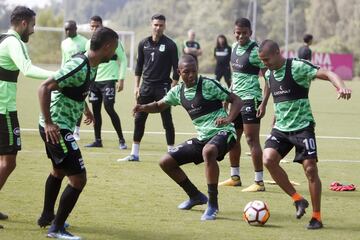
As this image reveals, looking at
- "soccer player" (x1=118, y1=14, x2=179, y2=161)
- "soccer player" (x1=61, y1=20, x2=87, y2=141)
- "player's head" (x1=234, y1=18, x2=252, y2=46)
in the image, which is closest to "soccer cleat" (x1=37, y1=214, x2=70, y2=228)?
"player's head" (x1=234, y1=18, x2=252, y2=46)

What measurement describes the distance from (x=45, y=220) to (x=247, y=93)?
4.26 m

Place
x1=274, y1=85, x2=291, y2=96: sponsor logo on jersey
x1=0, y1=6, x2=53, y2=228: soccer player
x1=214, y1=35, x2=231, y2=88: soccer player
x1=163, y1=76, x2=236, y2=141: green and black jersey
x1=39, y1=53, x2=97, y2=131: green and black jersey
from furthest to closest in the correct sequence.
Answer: x1=214, y1=35, x2=231, y2=88: soccer player
x1=163, y1=76, x2=236, y2=141: green and black jersey
x1=274, y1=85, x2=291, y2=96: sponsor logo on jersey
x1=0, y1=6, x2=53, y2=228: soccer player
x1=39, y1=53, x2=97, y2=131: green and black jersey

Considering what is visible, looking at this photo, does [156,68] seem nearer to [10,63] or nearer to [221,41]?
[10,63]

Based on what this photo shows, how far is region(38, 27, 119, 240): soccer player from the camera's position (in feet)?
28.2

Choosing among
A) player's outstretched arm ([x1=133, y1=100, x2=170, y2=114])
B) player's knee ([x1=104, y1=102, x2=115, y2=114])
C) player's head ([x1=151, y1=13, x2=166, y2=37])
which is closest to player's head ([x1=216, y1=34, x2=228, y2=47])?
player's knee ([x1=104, y1=102, x2=115, y2=114])

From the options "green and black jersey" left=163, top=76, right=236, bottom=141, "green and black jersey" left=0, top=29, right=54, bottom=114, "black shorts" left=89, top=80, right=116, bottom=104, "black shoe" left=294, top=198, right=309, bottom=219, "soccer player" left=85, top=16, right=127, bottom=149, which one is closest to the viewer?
"green and black jersey" left=0, top=29, right=54, bottom=114

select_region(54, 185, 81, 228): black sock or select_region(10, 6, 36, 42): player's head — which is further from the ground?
select_region(10, 6, 36, 42): player's head

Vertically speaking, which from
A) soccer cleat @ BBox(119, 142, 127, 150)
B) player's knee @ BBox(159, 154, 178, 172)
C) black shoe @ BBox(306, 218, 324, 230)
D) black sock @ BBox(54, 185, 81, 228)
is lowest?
soccer cleat @ BBox(119, 142, 127, 150)

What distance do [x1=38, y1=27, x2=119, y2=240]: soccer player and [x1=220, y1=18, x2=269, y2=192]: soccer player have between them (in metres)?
3.82

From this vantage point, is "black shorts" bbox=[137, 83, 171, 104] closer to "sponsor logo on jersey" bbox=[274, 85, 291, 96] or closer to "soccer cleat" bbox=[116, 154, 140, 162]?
"soccer cleat" bbox=[116, 154, 140, 162]

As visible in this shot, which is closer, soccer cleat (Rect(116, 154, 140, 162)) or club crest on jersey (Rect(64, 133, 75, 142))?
club crest on jersey (Rect(64, 133, 75, 142))

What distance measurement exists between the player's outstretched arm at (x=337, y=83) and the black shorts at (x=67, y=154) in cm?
277

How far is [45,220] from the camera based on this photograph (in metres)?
9.27

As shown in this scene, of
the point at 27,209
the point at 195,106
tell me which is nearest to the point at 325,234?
the point at 195,106
